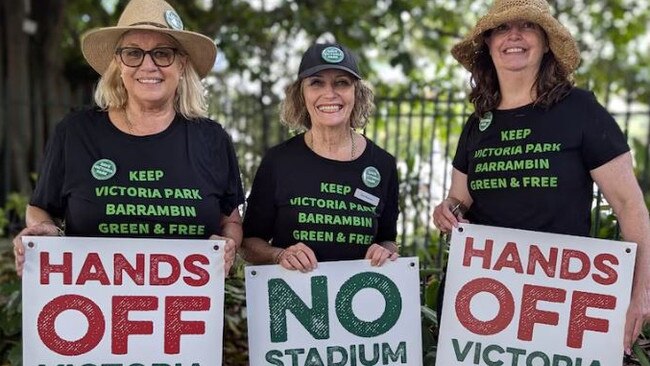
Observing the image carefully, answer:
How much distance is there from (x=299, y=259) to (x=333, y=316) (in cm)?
28

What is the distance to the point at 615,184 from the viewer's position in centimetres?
276

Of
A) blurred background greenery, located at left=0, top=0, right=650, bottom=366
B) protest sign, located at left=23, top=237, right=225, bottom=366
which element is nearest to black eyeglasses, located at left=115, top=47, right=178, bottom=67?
protest sign, located at left=23, top=237, right=225, bottom=366

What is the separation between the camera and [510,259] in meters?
2.91

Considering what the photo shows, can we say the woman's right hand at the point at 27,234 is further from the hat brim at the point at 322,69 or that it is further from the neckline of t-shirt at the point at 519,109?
the neckline of t-shirt at the point at 519,109

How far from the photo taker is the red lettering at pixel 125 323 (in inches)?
110

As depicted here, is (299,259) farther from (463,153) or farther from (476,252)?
(463,153)

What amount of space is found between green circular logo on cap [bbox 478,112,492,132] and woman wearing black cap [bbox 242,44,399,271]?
395mm

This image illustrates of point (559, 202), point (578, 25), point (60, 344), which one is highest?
point (578, 25)

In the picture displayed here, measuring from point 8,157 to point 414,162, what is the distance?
14.3 ft

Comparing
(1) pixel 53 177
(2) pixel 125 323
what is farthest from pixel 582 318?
(1) pixel 53 177

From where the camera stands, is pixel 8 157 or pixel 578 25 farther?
pixel 578 25

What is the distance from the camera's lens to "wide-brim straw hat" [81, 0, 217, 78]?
2.88 m

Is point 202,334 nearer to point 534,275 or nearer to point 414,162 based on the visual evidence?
point 534,275

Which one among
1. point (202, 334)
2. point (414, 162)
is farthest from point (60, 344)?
point (414, 162)
